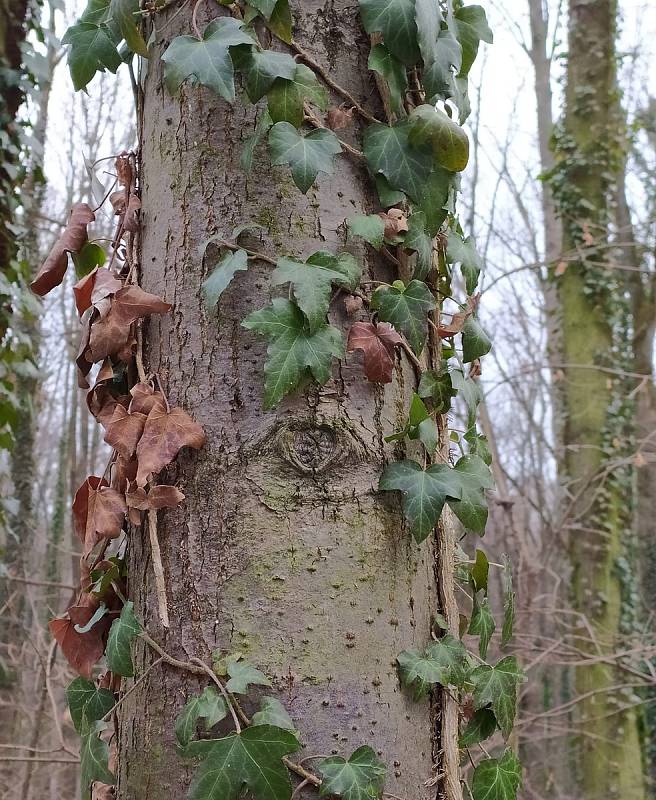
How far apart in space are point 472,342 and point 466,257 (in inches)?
5.8

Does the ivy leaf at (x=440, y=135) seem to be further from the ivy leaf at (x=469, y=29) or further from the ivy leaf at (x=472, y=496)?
the ivy leaf at (x=472, y=496)

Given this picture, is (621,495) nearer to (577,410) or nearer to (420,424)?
(577,410)

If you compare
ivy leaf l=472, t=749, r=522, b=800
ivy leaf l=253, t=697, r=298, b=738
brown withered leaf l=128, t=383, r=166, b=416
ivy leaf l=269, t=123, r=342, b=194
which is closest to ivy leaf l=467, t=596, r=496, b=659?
ivy leaf l=472, t=749, r=522, b=800

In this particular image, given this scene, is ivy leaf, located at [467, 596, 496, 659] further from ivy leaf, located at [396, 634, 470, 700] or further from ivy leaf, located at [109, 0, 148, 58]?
ivy leaf, located at [109, 0, 148, 58]

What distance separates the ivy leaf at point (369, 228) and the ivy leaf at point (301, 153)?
0.08 meters

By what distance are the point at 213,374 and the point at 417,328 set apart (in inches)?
11.8

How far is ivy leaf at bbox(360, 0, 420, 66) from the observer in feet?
3.50

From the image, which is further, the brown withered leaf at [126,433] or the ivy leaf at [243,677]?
the brown withered leaf at [126,433]

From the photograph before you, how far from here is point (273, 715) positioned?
34.5 inches

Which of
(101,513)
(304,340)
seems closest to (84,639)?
(101,513)

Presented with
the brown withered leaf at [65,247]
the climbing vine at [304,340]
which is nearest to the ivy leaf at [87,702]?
the climbing vine at [304,340]

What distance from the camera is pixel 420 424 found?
1047mm

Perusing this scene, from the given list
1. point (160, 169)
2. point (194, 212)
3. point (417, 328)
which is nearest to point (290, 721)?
point (417, 328)

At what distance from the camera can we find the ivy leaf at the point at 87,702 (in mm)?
1056
